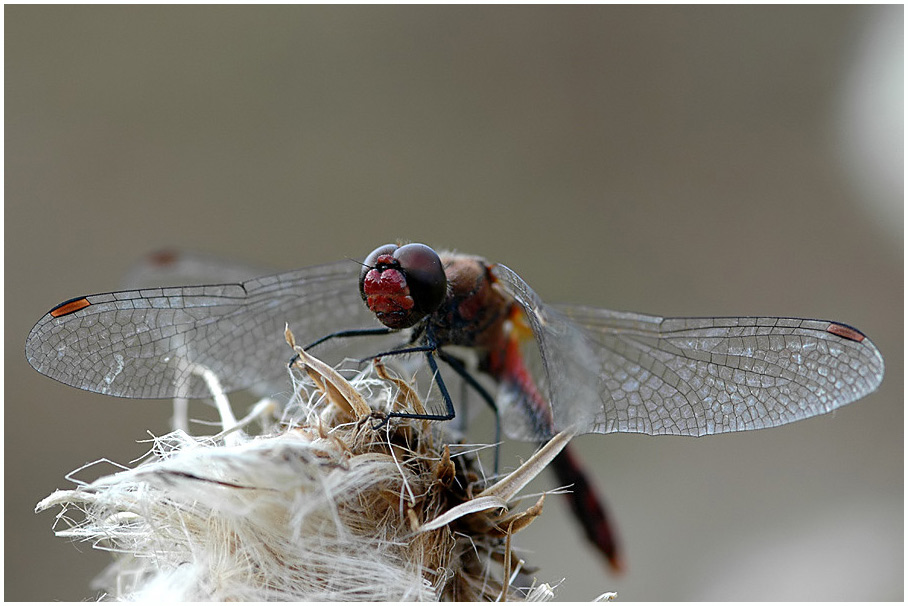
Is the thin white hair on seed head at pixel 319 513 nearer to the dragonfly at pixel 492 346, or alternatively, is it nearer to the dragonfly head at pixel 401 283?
the dragonfly at pixel 492 346

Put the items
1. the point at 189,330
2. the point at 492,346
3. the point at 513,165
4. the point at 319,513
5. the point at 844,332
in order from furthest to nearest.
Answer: the point at 513,165
the point at 492,346
the point at 189,330
the point at 844,332
the point at 319,513

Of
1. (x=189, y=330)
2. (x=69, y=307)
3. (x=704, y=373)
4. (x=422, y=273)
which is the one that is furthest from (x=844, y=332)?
(x=69, y=307)

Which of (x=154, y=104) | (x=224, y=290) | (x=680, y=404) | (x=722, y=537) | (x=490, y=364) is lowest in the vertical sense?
(x=722, y=537)

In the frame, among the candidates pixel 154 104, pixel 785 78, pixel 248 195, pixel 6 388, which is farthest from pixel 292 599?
pixel 785 78

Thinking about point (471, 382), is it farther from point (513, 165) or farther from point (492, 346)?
point (513, 165)

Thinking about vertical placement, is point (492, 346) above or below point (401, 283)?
below

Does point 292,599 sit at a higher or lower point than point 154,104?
lower

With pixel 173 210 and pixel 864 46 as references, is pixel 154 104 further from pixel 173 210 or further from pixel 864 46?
pixel 864 46
